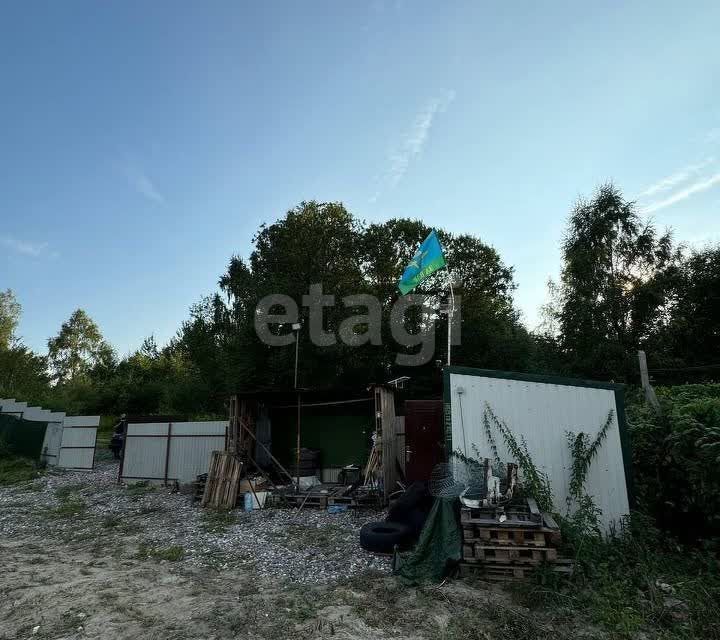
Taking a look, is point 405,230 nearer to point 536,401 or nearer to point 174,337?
point 536,401

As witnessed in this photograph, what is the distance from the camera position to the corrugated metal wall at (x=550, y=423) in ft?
23.3

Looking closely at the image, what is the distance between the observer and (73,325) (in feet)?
173

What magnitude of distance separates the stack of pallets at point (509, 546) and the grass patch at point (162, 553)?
14.6 ft

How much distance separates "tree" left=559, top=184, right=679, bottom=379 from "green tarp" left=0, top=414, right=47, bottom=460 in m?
25.6

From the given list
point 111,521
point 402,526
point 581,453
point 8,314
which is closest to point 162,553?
point 111,521

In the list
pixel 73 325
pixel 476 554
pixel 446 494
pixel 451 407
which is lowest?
pixel 476 554

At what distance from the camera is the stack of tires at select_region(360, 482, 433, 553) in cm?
682

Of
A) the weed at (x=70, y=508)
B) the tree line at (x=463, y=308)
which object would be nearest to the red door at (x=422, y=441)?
the weed at (x=70, y=508)

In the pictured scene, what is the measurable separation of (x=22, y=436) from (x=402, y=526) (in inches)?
775

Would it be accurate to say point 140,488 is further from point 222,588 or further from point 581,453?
point 581,453

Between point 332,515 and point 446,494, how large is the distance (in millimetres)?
4536

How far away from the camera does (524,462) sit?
694 cm

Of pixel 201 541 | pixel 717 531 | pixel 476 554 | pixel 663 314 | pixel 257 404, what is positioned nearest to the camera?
pixel 476 554

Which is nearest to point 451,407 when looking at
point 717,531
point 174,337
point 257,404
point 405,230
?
point 717,531
